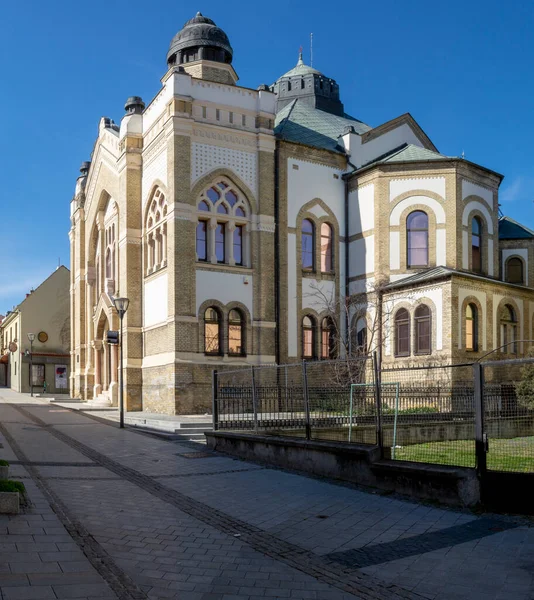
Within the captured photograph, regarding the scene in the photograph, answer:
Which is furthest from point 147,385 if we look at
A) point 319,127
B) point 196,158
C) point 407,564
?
point 407,564

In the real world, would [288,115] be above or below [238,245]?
above

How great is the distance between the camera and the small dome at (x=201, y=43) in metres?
30.0

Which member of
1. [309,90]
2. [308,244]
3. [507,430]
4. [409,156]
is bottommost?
[507,430]

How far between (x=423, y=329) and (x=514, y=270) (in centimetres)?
875

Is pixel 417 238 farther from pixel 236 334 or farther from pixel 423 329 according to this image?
pixel 236 334

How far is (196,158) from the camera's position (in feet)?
88.4

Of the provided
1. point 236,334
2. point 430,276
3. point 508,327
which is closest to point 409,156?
point 430,276

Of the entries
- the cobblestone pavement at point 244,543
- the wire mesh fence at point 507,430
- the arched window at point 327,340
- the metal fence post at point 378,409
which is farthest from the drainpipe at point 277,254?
the wire mesh fence at point 507,430

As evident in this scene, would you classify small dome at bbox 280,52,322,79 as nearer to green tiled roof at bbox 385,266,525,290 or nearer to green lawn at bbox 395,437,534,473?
green tiled roof at bbox 385,266,525,290

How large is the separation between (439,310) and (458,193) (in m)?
5.77

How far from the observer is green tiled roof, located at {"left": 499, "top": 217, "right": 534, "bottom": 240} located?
108 feet

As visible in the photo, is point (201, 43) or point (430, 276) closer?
point (430, 276)

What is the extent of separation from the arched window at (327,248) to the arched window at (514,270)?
9.23 m

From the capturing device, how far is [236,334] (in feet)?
90.4
